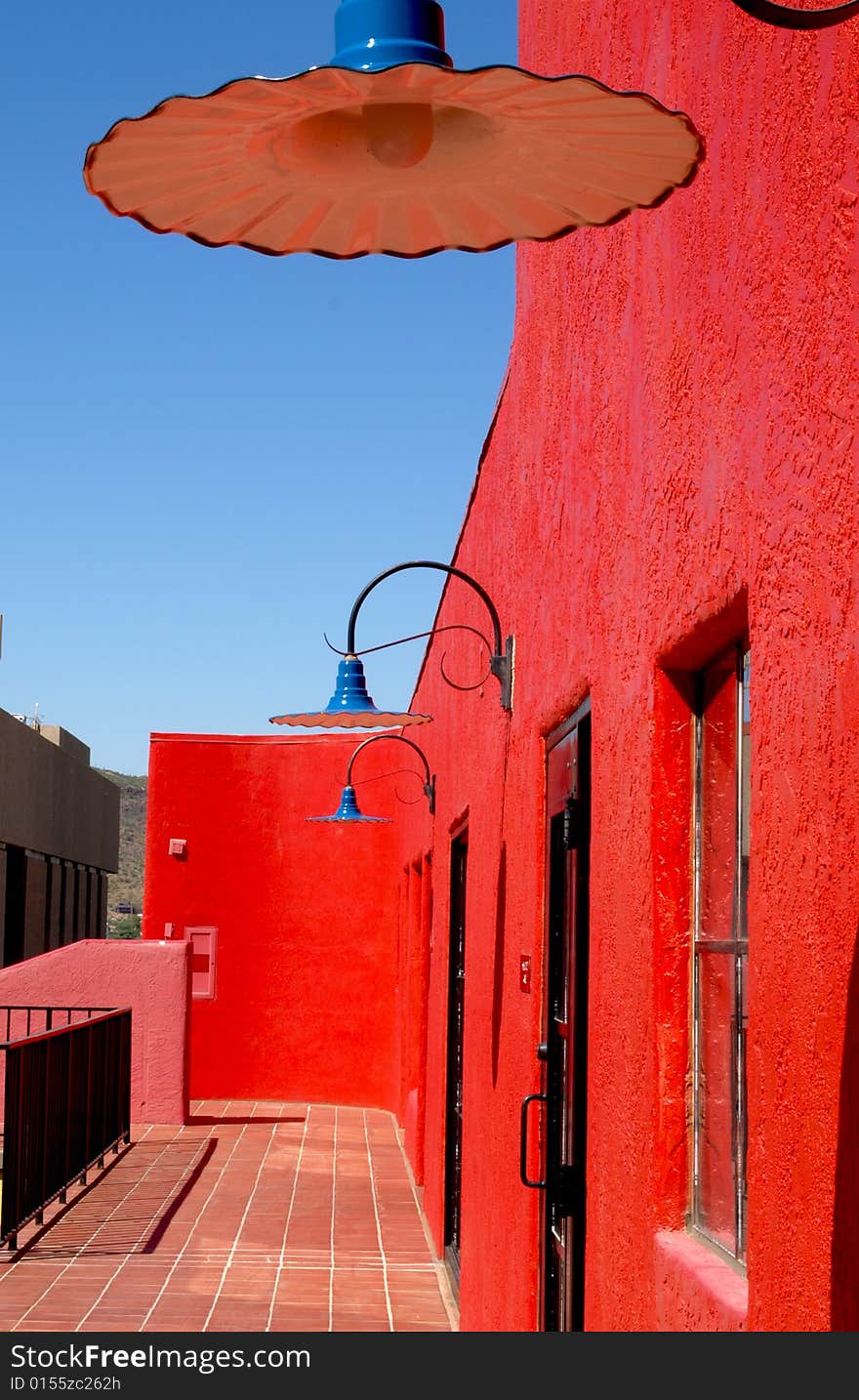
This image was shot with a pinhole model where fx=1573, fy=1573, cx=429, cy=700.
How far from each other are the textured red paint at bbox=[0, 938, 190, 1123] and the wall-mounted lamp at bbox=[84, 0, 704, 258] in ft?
41.1

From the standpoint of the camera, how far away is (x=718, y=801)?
2596 millimetres

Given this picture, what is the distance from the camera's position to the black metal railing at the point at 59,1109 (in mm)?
7902

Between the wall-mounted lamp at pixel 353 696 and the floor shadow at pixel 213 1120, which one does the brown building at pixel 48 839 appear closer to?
the floor shadow at pixel 213 1120

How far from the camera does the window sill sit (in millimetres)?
2158

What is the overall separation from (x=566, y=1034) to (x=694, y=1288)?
1.68 meters

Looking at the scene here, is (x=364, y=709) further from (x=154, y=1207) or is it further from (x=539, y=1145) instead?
(x=154, y=1207)

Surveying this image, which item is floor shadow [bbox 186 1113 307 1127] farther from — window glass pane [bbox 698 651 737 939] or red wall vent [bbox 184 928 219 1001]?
window glass pane [bbox 698 651 737 939]

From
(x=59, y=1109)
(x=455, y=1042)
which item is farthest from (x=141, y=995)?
(x=455, y=1042)

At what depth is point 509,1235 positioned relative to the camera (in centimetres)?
489

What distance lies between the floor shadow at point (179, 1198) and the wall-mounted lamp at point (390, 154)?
24.3ft

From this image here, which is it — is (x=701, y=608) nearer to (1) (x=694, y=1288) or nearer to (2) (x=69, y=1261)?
(1) (x=694, y=1288)

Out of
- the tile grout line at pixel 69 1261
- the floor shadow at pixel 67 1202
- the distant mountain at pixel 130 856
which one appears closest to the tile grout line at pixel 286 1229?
the tile grout line at pixel 69 1261

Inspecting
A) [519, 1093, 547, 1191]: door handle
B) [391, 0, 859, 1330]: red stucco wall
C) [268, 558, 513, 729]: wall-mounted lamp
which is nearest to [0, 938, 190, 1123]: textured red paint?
[268, 558, 513, 729]: wall-mounted lamp
